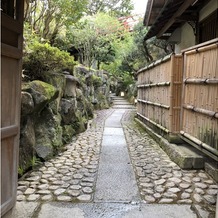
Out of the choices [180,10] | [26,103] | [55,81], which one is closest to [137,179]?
[26,103]

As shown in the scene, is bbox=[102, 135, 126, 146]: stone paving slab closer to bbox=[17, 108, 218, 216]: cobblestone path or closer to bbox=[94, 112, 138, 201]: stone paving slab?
bbox=[94, 112, 138, 201]: stone paving slab

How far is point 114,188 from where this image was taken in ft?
12.2

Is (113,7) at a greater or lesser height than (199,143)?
greater

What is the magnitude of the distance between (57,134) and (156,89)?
3.00 m

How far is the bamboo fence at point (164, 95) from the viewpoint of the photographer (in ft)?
18.3

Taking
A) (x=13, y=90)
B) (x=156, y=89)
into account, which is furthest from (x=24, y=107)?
(x=156, y=89)

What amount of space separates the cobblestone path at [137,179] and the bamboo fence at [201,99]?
553mm

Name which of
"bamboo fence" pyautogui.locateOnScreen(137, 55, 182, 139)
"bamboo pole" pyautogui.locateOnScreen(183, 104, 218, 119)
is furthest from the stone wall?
"bamboo pole" pyautogui.locateOnScreen(183, 104, 218, 119)

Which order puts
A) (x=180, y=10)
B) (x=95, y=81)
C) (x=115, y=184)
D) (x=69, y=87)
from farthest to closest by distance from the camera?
(x=95, y=81)
(x=69, y=87)
(x=180, y=10)
(x=115, y=184)

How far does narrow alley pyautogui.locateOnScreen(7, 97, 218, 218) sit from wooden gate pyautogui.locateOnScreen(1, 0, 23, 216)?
356 millimetres

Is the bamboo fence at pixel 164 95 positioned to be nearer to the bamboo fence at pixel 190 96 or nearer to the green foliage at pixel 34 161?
the bamboo fence at pixel 190 96

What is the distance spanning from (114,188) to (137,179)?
522 millimetres

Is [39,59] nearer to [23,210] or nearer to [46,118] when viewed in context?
[46,118]

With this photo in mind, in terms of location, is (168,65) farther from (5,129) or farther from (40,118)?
(5,129)
